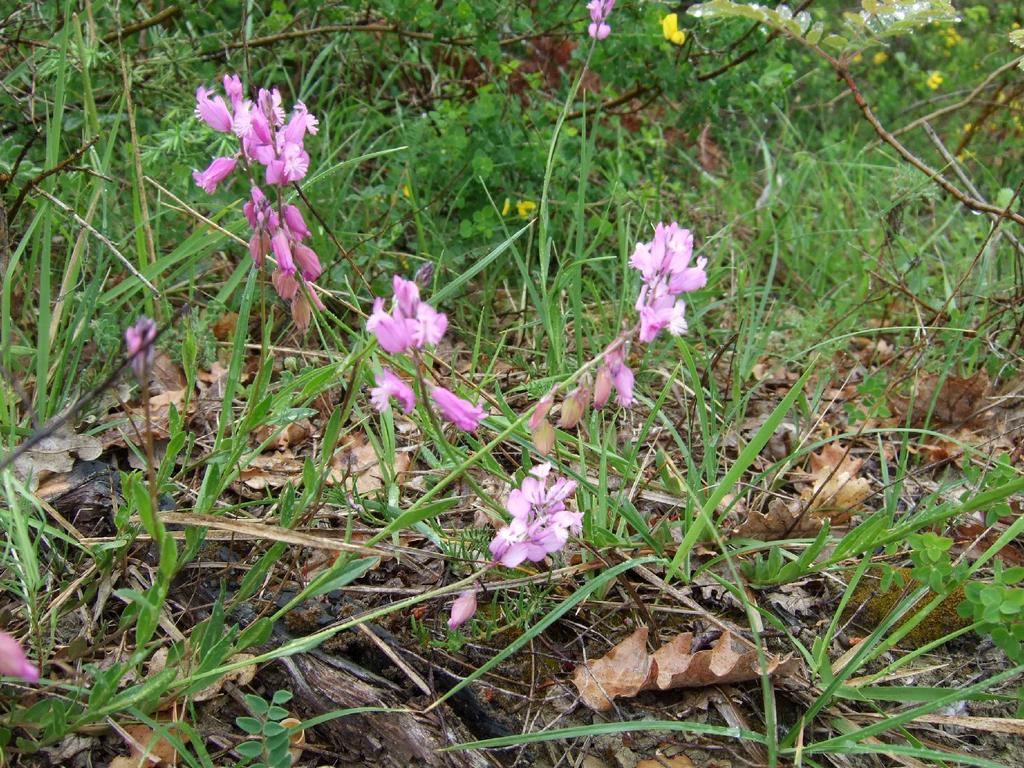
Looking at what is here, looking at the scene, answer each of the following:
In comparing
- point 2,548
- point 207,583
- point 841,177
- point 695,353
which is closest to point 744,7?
point 695,353

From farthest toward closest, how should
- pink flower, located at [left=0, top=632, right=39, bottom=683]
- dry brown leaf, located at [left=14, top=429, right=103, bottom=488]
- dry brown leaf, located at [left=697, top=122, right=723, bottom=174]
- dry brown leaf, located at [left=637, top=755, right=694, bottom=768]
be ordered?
dry brown leaf, located at [left=697, top=122, right=723, bottom=174]
dry brown leaf, located at [left=14, top=429, right=103, bottom=488]
dry brown leaf, located at [left=637, top=755, right=694, bottom=768]
pink flower, located at [left=0, top=632, right=39, bottom=683]

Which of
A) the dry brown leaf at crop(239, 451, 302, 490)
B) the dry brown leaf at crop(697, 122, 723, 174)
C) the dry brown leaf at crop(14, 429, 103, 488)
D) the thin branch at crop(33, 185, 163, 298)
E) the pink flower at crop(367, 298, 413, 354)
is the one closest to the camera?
the pink flower at crop(367, 298, 413, 354)

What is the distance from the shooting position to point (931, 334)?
2.64 metres

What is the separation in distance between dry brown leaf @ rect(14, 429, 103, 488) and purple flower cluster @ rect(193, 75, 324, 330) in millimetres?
737

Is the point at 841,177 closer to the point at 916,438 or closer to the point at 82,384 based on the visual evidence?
the point at 916,438

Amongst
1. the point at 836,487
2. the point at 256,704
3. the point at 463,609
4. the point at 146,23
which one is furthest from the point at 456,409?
the point at 146,23

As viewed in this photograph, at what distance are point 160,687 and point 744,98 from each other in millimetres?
2841

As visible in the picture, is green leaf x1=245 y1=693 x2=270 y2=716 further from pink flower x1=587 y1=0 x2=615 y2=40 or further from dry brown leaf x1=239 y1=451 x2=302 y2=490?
pink flower x1=587 y1=0 x2=615 y2=40

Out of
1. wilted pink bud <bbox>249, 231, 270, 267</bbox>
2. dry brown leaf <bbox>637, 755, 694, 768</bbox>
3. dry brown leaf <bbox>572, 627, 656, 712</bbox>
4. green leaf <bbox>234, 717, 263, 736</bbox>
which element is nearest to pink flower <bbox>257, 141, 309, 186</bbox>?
wilted pink bud <bbox>249, 231, 270, 267</bbox>

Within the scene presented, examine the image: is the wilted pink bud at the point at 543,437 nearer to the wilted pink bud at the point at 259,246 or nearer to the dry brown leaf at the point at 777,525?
the wilted pink bud at the point at 259,246

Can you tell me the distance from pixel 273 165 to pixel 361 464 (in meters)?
0.94

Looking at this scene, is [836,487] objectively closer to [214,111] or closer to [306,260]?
[306,260]

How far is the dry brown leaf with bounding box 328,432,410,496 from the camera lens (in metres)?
2.07

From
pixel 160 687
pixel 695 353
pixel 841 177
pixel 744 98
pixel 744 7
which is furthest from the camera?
pixel 841 177
